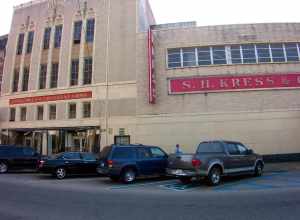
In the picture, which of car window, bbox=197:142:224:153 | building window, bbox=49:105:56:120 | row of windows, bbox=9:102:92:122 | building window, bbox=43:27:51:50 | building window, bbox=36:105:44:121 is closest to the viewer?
car window, bbox=197:142:224:153

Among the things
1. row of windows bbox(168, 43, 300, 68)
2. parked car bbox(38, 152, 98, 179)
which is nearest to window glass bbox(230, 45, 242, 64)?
row of windows bbox(168, 43, 300, 68)

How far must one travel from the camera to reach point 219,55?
76.6ft

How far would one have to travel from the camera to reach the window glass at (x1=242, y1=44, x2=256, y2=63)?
906 inches

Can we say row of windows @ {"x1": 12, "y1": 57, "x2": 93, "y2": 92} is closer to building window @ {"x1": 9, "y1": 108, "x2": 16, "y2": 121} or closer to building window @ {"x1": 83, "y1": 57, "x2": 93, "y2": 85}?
building window @ {"x1": 83, "y1": 57, "x2": 93, "y2": 85}

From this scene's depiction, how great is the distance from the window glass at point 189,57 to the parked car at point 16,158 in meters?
13.4

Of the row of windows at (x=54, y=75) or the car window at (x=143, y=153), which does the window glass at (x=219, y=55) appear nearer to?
the row of windows at (x=54, y=75)

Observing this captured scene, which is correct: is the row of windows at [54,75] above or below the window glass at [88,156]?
above

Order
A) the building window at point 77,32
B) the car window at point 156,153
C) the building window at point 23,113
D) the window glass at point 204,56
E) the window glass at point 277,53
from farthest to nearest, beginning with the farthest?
1. the building window at point 23,113
2. the building window at point 77,32
3. the window glass at point 204,56
4. the window glass at point 277,53
5. the car window at point 156,153

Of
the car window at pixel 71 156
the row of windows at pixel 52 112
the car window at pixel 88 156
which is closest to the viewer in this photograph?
the car window at pixel 71 156

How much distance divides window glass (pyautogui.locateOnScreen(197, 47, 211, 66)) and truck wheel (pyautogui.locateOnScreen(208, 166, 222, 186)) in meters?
13.2

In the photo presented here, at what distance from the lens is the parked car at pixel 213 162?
11227 mm

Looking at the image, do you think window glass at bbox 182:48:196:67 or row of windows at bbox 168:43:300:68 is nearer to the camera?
row of windows at bbox 168:43:300:68

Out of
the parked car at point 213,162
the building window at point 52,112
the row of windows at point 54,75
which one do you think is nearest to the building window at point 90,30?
the row of windows at point 54,75

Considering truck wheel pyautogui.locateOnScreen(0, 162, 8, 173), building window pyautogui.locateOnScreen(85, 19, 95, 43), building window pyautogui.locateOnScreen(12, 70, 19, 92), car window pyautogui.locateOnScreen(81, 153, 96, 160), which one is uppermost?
building window pyautogui.locateOnScreen(85, 19, 95, 43)
